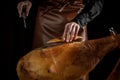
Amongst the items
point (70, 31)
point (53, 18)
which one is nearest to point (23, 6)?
point (53, 18)

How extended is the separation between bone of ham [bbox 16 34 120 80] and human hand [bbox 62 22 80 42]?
4 centimetres

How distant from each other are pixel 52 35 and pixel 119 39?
35 cm

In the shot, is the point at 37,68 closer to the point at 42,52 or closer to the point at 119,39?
the point at 42,52

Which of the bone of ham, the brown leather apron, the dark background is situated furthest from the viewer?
the dark background

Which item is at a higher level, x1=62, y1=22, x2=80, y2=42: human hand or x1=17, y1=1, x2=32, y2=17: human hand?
x1=17, y1=1, x2=32, y2=17: human hand

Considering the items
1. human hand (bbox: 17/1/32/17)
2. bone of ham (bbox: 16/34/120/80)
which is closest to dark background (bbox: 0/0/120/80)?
human hand (bbox: 17/1/32/17)

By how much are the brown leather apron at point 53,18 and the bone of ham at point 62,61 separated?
0.63 feet

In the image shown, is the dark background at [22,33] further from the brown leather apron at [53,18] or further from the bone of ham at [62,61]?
the bone of ham at [62,61]

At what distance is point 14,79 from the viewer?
1.91m

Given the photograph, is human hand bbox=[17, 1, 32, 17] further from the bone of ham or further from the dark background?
the bone of ham

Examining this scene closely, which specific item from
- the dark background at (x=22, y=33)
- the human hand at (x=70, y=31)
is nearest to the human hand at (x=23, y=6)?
the dark background at (x=22, y=33)

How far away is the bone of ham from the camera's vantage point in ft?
4.45

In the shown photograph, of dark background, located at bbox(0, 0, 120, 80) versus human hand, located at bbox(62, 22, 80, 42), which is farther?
dark background, located at bbox(0, 0, 120, 80)

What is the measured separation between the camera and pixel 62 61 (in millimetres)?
1377
